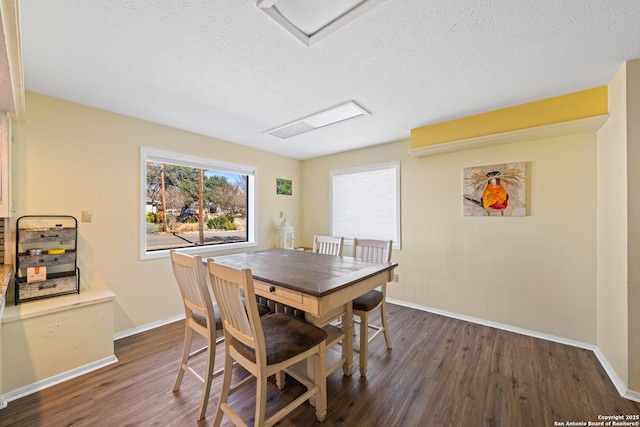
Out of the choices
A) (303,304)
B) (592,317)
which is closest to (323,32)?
(303,304)

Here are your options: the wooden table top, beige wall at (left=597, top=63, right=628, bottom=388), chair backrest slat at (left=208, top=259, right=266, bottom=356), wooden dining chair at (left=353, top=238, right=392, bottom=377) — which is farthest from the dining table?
beige wall at (left=597, top=63, right=628, bottom=388)

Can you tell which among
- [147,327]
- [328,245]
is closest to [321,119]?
[328,245]

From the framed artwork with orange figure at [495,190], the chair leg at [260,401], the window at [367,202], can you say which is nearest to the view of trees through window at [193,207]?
the window at [367,202]

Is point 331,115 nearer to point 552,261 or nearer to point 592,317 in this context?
point 552,261

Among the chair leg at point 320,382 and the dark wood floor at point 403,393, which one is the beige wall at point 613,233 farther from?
the chair leg at point 320,382

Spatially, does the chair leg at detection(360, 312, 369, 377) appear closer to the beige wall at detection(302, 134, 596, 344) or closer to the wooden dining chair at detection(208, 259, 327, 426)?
the wooden dining chair at detection(208, 259, 327, 426)

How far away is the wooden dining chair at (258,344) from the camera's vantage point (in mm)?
1297

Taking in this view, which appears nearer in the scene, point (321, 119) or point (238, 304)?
point (238, 304)

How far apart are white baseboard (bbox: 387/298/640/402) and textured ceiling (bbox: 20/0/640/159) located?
2327mm

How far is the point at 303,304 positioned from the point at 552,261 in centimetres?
264

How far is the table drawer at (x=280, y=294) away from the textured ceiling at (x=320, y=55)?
159 centimetres

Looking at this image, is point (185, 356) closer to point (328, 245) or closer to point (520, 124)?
A: point (328, 245)

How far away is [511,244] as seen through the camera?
2.74 m

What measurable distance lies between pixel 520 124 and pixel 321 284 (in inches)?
99.4
